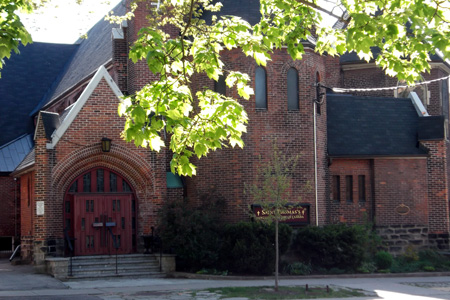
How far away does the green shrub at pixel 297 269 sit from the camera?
69.0 feet

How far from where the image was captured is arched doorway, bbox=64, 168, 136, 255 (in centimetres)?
2169

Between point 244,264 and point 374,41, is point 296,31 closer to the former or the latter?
point 374,41

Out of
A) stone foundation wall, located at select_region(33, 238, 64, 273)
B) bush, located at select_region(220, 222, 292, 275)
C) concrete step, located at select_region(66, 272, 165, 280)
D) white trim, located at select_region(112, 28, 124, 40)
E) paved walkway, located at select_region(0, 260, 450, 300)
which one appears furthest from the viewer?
white trim, located at select_region(112, 28, 124, 40)

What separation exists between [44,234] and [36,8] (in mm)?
7345

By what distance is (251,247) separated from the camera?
20266 millimetres

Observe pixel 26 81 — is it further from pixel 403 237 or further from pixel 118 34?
pixel 403 237

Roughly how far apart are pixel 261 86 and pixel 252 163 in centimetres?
272

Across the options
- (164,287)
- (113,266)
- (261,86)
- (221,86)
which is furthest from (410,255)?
(113,266)

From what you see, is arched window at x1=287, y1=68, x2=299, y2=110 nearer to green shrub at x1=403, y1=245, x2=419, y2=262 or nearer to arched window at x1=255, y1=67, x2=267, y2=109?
arched window at x1=255, y1=67, x2=267, y2=109

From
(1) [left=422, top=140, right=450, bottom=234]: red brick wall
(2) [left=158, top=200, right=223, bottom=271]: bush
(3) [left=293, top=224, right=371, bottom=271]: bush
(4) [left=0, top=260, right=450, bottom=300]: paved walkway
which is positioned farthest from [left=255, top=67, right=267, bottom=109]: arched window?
(1) [left=422, top=140, right=450, bottom=234]: red brick wall

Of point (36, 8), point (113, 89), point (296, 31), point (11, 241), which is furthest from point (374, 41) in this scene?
point (11, 241)

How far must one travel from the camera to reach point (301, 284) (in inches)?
741

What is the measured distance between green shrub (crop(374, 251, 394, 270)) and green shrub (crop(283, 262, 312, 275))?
2.68 meters

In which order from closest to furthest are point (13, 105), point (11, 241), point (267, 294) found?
point (267, 294), point (11, 241), point (13, 105)
